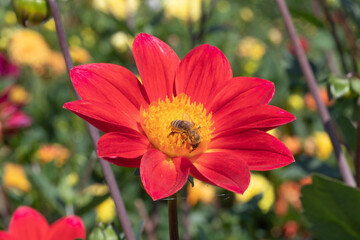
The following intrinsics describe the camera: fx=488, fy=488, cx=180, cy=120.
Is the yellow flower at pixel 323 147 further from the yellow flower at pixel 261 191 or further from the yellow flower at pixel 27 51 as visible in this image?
the yellow flower at pixel 27 51

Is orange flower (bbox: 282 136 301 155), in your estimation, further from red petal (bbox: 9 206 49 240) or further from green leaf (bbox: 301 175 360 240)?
red petal (bbox: 9 206 49 240)

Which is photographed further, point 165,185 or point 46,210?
point 46,210

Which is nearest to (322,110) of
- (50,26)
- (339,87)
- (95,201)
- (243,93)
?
(339,87)

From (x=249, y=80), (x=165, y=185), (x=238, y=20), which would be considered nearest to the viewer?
(x=165, y=185)

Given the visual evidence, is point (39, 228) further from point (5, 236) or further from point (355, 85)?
point (355, 85)

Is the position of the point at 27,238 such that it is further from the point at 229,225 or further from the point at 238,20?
the point at 238,20

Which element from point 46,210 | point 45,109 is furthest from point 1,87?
point 45,109
